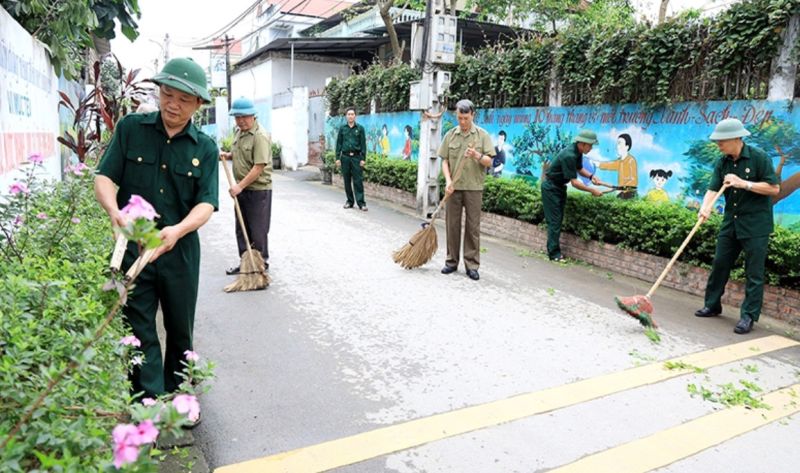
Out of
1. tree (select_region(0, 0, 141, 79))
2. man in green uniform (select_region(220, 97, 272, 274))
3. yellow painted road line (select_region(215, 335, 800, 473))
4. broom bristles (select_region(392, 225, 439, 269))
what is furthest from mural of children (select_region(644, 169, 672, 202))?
tree (select_region(0, 0, 141, 79))

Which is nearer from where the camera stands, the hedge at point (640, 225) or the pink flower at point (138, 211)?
the pink flower at point (138, 211)

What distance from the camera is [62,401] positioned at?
1.57 metres

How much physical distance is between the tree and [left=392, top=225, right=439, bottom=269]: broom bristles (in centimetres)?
368

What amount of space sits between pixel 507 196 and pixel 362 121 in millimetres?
7996

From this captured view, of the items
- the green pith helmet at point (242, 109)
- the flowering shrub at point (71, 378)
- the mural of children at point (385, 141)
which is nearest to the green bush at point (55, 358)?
the flowering shrub at point (71, 378)

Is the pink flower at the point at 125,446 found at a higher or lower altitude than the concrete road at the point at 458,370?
higher

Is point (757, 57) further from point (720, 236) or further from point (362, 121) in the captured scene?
point (362, 121)

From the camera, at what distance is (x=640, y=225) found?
6668 millimetres

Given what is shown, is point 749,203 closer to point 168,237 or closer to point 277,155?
point 168,237

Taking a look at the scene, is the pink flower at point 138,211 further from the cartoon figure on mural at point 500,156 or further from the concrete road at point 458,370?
the cartoon figure on mural at point 500,156

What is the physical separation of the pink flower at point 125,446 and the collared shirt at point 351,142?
10567 mm

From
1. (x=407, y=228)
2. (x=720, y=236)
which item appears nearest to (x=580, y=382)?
(x=720, y=236)

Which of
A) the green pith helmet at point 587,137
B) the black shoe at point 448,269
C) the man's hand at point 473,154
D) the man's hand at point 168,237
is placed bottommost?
the black shoe at point 448,269

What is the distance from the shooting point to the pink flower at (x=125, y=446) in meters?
1.17
